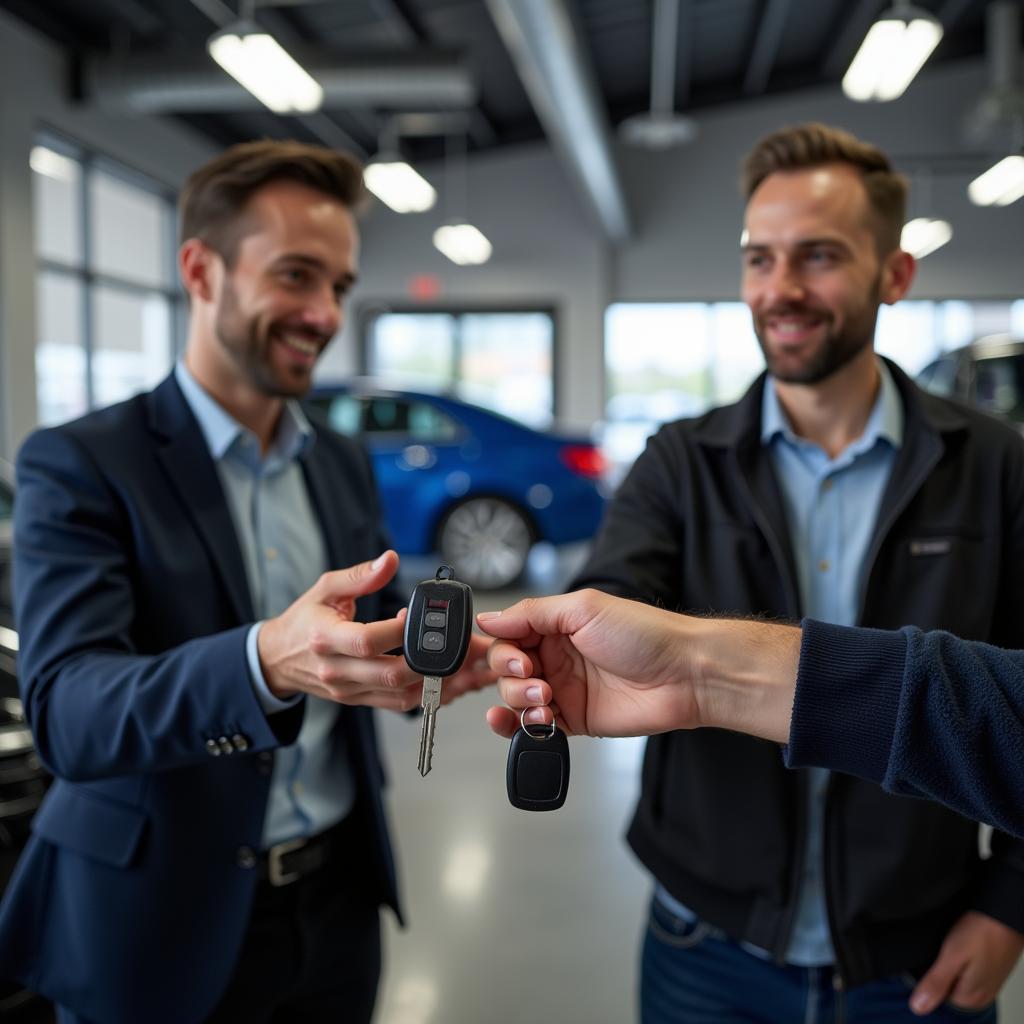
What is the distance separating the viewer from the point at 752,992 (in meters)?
1.32

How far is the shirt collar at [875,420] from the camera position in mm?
1407

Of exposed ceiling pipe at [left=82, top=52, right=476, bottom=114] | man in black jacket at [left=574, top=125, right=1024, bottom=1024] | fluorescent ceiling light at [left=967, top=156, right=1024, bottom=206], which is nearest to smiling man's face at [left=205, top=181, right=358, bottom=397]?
man in black jacket at [left=574, top=125, right=1024, bottom=1024]

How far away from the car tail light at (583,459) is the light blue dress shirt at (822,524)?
17.3 ft

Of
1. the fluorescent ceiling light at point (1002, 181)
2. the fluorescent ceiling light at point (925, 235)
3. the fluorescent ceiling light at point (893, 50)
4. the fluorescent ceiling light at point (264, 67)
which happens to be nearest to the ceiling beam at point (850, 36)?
the fluorescent ceiling light at point (1002, 181)

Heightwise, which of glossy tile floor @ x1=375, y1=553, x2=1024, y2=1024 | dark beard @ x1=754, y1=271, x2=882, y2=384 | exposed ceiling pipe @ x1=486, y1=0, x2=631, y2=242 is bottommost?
glossy tile floor @ x1=375, y1=553, x2=1024, y2=1024

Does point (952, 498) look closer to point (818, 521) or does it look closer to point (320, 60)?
point (818, 521)

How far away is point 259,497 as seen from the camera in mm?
1498

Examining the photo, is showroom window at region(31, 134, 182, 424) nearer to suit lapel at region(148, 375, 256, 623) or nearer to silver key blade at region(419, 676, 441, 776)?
suit lapel at region(148, 375, 256, 623)

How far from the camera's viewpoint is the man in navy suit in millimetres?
1104

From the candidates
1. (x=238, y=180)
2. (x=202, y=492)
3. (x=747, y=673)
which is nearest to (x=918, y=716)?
(x=747, y=673)

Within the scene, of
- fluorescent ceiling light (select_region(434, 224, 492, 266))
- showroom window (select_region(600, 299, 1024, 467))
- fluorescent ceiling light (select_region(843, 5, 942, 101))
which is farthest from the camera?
showroom window (select_region(600, 299, 1024, 467))

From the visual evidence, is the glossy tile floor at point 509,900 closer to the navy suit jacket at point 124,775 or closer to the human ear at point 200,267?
the navy suit jacket at point 124,775

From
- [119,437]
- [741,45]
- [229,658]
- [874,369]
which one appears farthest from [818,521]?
[741,45]

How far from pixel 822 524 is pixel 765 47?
35.7 feet
